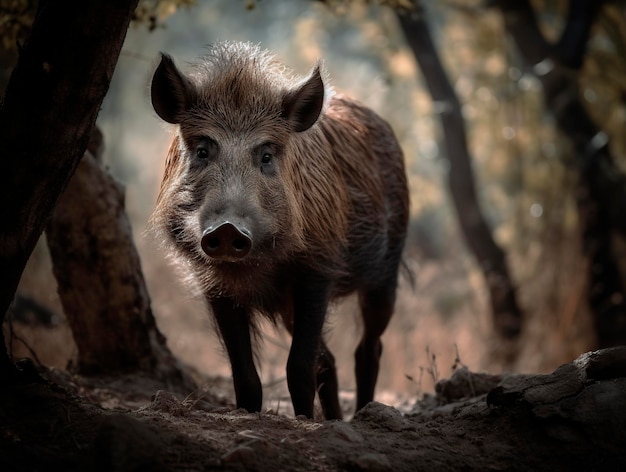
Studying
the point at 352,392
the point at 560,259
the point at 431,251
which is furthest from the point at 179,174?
the point at 431,251

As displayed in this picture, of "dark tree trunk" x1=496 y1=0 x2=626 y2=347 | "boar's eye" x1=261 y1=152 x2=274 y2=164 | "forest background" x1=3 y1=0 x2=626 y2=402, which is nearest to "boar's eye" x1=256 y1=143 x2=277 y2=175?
"boar's eye" x1=261 y1=152 x2=274 y2=164

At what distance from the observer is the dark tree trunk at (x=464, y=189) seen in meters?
9.83

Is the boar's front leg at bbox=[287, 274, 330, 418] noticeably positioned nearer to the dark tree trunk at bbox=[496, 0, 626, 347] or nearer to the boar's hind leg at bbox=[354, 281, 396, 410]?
the boar's hind leg at bbox=[354, 281, 396, 410]

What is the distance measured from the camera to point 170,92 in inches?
165

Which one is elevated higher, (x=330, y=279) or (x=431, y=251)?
(x=431, y=251)

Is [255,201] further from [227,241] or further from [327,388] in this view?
[327,388]

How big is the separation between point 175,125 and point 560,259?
6322 millimetres

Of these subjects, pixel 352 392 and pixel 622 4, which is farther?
pixel 622 4

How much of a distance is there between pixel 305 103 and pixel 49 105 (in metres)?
1.59

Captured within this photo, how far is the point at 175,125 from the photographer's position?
441 cm

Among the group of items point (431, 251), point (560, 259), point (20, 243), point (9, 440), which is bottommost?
point (9, 440)

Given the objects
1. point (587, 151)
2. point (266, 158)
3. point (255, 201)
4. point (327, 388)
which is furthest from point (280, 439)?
point (587, 151)

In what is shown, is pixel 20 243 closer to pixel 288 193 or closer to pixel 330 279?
pixel 288 193

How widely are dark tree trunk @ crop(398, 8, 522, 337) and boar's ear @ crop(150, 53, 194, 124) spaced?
19.8ft
